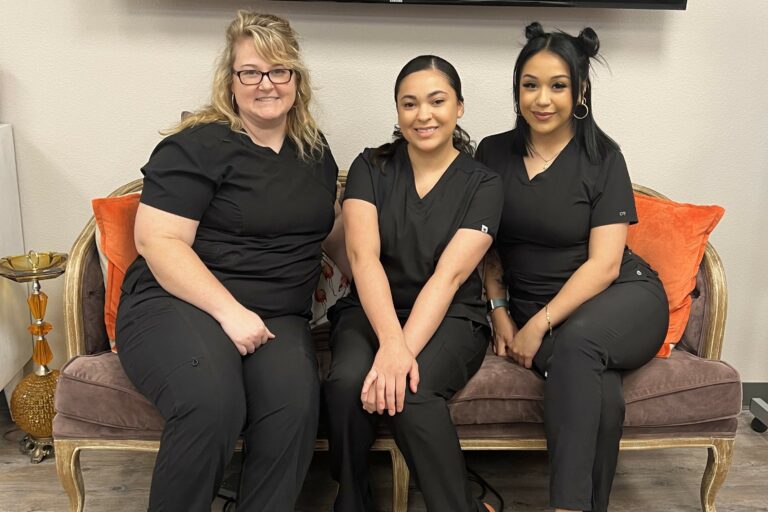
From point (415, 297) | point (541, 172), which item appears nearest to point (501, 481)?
Answer: point (415, 297)

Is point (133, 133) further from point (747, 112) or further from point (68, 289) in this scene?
point (747, 112)

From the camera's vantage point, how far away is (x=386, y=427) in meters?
1.80

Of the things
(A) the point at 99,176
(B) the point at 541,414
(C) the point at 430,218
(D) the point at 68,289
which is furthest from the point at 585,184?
(A) the point at 99,176

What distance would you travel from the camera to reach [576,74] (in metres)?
1.85

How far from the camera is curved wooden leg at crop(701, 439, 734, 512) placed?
6.21 ft

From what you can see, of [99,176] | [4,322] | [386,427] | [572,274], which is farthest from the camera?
[99,176]

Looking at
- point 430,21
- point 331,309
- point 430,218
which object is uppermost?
point 430,21

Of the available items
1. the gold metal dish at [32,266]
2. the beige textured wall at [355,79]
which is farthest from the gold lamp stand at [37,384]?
the beige textured wall at [355,79]

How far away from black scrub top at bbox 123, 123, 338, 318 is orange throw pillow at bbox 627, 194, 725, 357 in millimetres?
994

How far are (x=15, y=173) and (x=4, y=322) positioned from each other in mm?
487

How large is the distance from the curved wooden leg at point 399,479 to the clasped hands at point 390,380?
179 mm

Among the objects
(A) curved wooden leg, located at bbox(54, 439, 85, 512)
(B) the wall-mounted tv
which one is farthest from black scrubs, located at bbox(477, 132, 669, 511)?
(A) curved wooden leg, located at bbox(54, 439, 85, 512)

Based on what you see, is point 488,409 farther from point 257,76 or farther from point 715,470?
point 257,76

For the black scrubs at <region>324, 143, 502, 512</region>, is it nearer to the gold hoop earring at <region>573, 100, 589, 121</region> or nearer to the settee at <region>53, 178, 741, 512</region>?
the settee at <region>53, 178, 741, 512</region>
